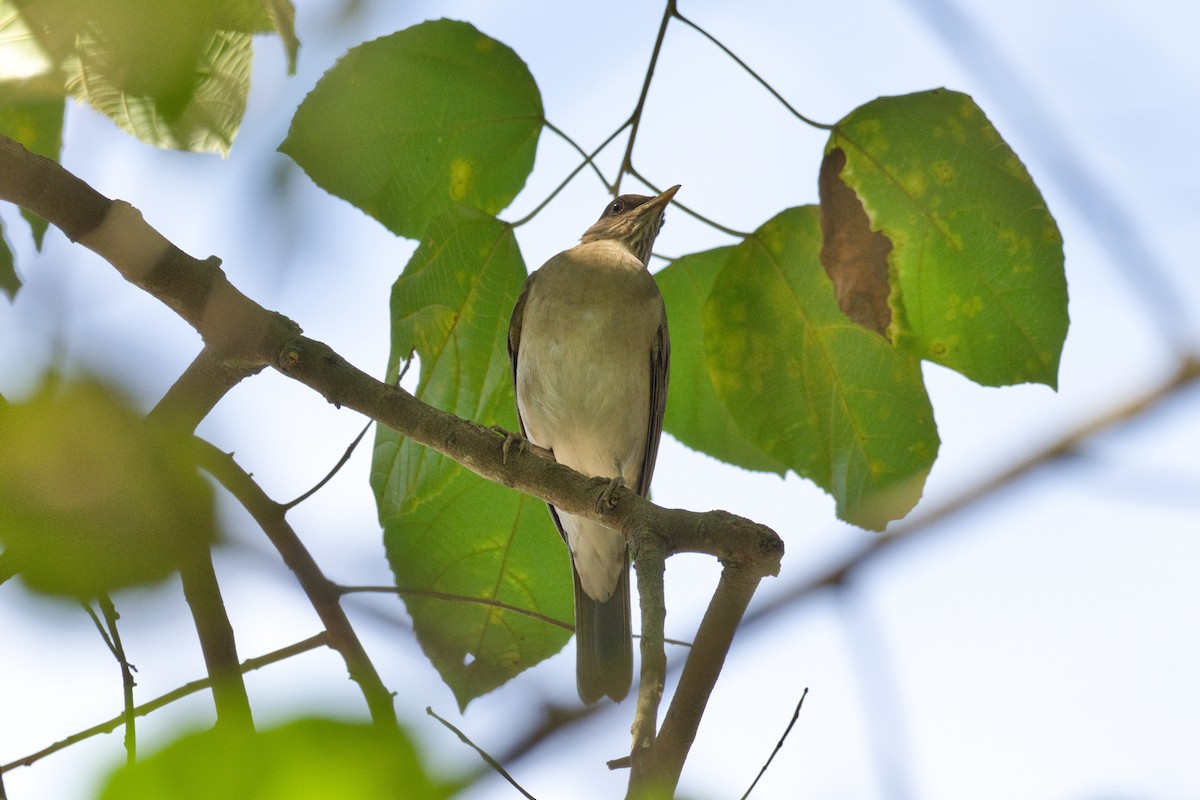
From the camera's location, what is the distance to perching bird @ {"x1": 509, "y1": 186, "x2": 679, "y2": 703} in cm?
513

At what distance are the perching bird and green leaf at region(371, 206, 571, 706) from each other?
117 centimetres

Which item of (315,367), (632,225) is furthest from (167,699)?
(632,225)

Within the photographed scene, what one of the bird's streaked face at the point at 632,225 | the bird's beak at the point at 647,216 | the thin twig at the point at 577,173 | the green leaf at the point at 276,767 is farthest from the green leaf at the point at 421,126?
the green leaf at the point at 276,767

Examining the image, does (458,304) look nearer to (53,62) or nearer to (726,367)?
(726,367)

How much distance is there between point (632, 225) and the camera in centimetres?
607

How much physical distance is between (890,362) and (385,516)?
1.63 metres

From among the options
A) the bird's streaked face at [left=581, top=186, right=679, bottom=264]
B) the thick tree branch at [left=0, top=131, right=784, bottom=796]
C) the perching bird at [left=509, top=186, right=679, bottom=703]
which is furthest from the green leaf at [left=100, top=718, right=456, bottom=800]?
the bird's streaked face at [left=581, top=186, right=679, bottom=264]

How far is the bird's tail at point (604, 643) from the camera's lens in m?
4.62

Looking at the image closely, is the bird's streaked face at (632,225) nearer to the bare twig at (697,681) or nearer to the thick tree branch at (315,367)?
the thick tree branch at (315,367)

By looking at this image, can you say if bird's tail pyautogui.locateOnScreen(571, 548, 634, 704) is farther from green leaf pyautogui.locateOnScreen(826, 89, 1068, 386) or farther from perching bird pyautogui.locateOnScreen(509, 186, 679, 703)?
green leaf pyautogui.locateOnScreen(826, 89, 1068, 386)

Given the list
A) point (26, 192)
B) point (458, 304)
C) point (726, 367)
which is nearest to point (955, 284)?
point (726, 367)

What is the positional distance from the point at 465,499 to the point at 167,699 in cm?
232

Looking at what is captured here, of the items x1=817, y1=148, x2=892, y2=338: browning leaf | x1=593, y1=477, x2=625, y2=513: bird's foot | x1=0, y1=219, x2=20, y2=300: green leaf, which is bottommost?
x1=593, y1=477, x2=625, y2=513: bird's foot

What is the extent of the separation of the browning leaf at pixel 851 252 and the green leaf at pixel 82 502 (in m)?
2.20
